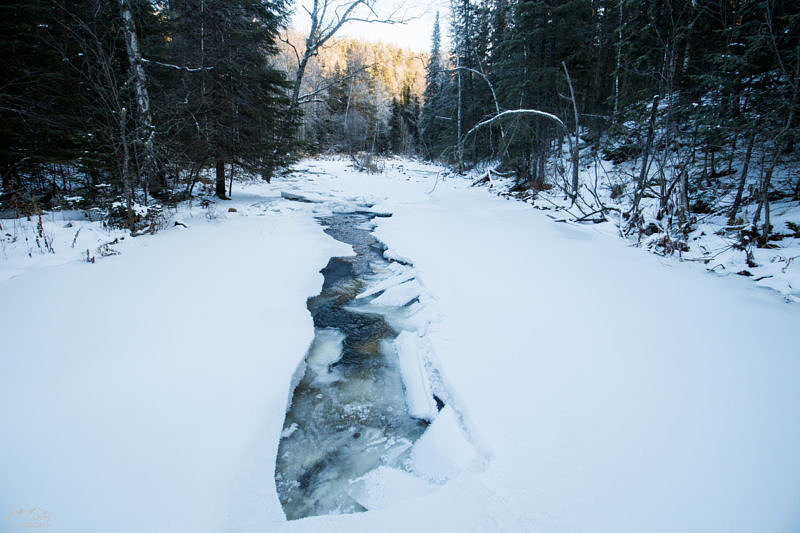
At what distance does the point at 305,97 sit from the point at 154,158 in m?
5.46

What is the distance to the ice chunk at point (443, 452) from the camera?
4.93ft

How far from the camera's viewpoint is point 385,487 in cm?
150

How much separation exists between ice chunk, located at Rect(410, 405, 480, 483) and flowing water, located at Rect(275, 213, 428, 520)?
0.40 feet

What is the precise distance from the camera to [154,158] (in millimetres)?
6078

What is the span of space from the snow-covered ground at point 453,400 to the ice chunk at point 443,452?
0.01 m

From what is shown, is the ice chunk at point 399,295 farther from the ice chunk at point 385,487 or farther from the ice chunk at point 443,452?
the ice chunk at point 385,487

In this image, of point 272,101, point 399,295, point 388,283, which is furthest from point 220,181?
point 399,295

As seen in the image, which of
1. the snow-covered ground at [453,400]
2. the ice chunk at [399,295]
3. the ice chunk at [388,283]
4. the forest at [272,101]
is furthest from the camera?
the forest at [272,101]

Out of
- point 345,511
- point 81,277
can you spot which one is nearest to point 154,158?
point 81,277

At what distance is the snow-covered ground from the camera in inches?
50.5

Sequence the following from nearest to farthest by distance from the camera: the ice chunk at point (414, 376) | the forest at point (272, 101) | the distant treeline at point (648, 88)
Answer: the ice chunk at point (414, 376) → the distant treeline at point (648, 88) → the forest at point (272, 101)

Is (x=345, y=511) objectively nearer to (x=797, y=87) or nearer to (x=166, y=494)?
(x=166, y=494)

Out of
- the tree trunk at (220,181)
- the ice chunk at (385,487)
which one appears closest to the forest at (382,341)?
the ice chunk at (385,487)

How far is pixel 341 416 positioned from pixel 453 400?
72 centimetres
